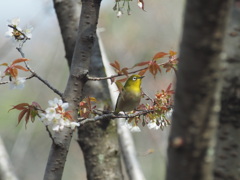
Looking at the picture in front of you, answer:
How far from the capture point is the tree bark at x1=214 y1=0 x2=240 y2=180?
125 centimetres

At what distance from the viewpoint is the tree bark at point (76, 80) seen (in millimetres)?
1711

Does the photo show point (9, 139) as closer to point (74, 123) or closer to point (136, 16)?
point (136, 16)

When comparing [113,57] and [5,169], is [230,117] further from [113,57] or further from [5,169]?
[113,57]

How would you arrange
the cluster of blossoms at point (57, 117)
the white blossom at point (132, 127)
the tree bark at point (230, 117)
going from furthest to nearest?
1. the white blossom at point (132, 127)
2. the cluster of blossoms at point (57, 117)
3. the tree bark at point (230, 117)

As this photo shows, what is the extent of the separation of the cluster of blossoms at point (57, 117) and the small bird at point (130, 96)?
2.65 feet

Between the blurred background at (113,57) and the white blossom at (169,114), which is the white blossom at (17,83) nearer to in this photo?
the white blossom at (169,114)

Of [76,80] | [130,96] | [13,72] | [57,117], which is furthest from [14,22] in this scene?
[130,96]

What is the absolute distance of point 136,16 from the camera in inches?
574

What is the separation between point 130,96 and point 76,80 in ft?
2.99

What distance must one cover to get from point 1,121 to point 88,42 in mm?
8678

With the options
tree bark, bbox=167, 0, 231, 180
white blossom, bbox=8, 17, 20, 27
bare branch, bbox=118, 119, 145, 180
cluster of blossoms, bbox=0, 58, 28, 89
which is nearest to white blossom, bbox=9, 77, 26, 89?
cluster of blossoms, bbox=0, 58, 28, 89

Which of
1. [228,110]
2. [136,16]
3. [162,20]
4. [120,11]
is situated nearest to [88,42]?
[120,11]

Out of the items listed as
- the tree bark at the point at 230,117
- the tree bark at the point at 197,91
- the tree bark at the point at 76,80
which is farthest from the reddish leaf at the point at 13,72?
the tree bark at the point at 197,91

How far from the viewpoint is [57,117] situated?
163cm
